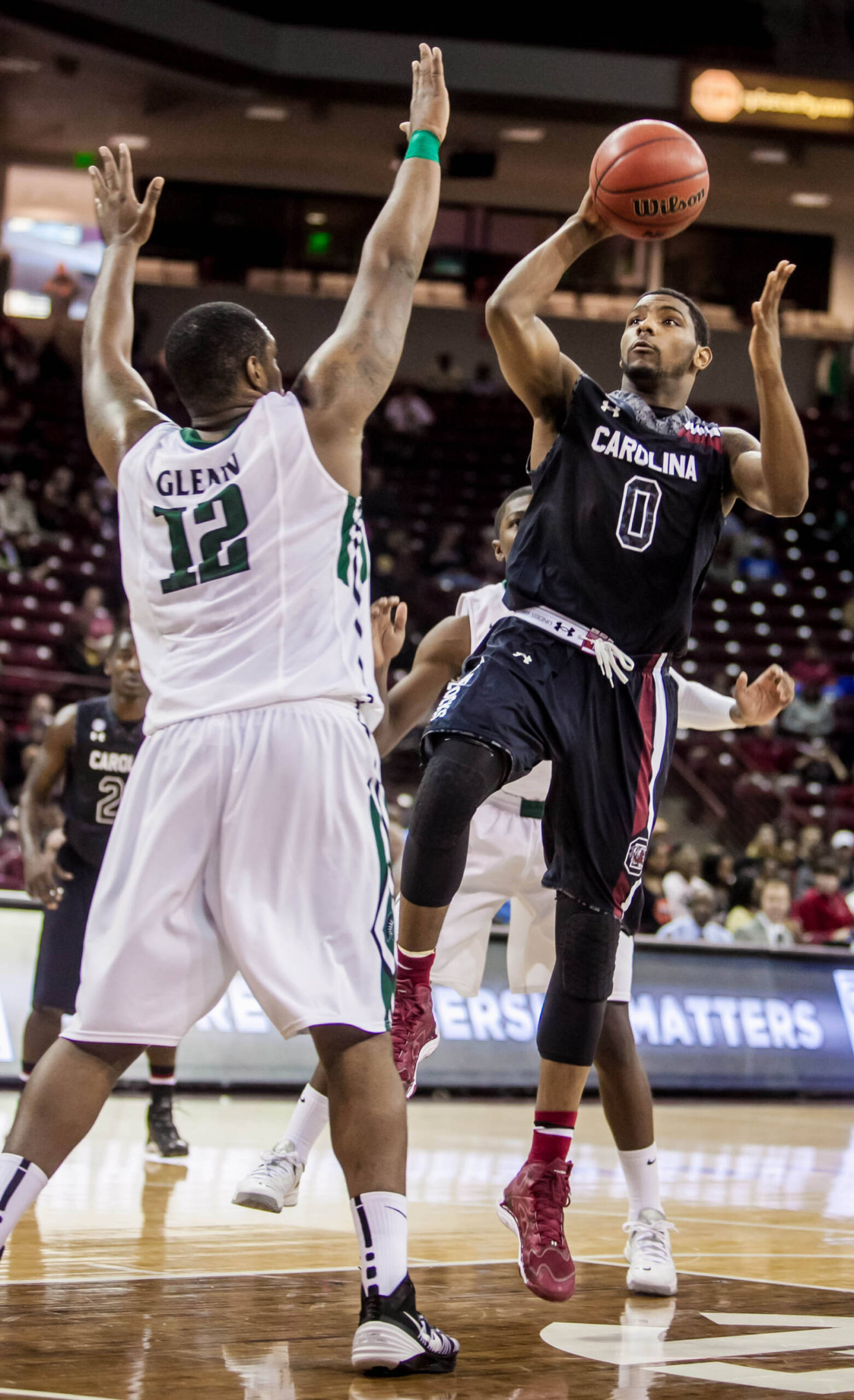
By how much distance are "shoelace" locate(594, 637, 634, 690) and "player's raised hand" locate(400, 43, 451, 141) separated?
1250 mm

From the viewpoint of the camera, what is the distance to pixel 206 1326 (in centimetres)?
363

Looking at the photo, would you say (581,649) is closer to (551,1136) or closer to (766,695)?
(766,695)

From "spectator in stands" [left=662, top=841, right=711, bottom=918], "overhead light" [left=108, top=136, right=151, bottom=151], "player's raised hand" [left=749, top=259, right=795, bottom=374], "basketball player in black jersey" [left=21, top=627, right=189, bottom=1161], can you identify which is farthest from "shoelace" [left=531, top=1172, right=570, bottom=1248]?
"overhead light" [left=108, top=136, right=151, bottom=151]

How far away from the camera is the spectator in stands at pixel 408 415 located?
24.5 meters

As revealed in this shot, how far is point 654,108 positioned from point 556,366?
19.2m

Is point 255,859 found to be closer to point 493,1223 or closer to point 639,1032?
point 493,1223

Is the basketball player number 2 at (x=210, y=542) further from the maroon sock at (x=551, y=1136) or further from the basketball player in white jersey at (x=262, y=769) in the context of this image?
the maroon sock at (x=551, y=1136)

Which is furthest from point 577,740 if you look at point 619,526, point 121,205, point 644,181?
point 121,205

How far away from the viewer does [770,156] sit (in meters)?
24.7

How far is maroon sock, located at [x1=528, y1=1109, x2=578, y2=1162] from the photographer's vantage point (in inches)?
161

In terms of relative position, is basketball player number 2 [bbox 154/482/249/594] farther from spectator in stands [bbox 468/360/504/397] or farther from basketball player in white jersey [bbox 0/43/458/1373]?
spectator in stands [bbox 468/360/504/397]

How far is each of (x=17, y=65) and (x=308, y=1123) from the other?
2000cm

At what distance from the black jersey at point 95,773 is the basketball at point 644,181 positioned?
3.84m

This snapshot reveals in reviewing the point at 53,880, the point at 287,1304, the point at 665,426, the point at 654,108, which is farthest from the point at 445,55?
the point at 287,1304
